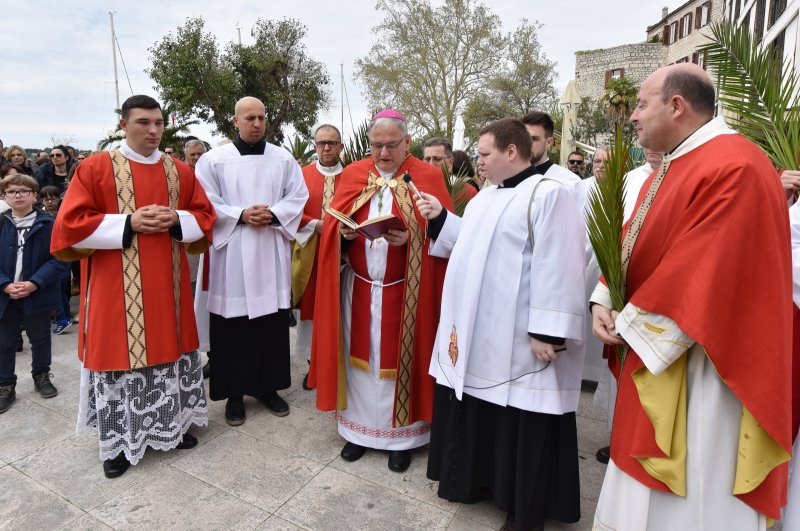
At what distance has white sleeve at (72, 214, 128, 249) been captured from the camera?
2969 millimetres

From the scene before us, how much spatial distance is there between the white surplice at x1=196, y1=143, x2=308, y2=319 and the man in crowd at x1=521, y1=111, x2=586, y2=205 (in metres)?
1.82

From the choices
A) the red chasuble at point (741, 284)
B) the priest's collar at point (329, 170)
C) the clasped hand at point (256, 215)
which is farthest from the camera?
the priest's collar at point (329, 170)

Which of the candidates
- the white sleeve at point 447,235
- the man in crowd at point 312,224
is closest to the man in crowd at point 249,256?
the man in crowd at point 312,224

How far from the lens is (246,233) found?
3818 millimetres

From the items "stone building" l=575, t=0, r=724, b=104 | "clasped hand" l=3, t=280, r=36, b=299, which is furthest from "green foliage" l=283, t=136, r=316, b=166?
"stone building" l=575, t=0, r=724, b=104

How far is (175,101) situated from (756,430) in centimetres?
2574

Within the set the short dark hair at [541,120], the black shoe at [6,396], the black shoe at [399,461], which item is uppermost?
the short dark hair at [541,120]

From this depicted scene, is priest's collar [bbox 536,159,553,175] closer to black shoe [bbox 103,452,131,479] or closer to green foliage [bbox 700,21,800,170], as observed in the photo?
green foliage [bbox 700,21,800,170]

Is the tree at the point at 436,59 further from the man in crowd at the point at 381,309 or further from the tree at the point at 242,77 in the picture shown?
the man in crowd at the point at 381,309

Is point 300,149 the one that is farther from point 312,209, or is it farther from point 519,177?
point 519,177

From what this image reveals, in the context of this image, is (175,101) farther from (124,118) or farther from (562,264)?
(562,264)

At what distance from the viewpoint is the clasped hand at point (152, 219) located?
3.05m

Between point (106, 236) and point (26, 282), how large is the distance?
5.68 feet

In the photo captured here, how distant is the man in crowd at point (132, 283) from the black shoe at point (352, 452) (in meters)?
1.11
